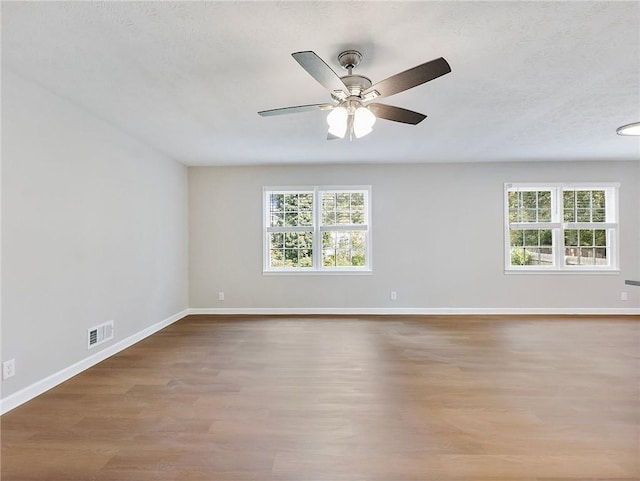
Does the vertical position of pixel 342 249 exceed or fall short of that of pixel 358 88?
it falls short

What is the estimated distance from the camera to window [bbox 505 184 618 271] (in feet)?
16.7

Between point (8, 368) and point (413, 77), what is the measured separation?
10.7 ft

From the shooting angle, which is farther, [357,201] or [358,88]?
[357,201]

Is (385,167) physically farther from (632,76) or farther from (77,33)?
(77,33)

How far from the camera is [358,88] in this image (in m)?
2.05

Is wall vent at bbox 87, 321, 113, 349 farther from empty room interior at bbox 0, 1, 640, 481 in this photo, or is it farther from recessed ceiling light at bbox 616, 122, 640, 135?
recessed ceiling light at bbox 616, 122, 640, 135

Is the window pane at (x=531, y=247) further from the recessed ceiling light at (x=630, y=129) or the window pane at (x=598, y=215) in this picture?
the recessed ceiling light at (x=630, y=129)

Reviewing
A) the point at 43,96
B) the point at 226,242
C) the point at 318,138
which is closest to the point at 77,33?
the point at 43,96

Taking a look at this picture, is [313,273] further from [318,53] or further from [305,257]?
[318,53]

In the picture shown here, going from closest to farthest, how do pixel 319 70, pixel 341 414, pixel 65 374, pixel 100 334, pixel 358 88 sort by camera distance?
pixel 319 70
pixel 358 88
pixel 341 414
pixel 65 374
pixel 100 334

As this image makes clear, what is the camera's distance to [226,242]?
5.24 meters

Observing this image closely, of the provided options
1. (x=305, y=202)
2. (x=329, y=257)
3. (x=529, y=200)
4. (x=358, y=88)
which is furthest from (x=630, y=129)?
(x=305, y=202)

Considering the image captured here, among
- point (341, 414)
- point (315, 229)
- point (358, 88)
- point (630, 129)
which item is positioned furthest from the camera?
point (315, 229)

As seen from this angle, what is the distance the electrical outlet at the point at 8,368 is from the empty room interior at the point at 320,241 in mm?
21
